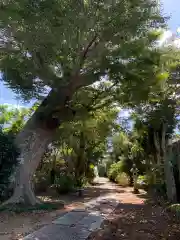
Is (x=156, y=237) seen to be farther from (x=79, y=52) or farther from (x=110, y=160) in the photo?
(x=110, y=160)

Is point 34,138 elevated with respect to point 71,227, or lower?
elevated

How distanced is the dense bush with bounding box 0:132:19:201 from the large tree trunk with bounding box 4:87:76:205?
0.60 metres

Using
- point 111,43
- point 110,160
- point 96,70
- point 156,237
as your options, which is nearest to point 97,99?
→ point 96,70

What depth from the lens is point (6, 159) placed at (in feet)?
34.7

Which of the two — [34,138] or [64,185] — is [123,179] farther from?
[34,138]

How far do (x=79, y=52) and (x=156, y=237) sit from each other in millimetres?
6796

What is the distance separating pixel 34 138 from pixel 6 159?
1810 mm

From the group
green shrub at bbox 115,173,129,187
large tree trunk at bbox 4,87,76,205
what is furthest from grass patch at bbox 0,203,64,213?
green shrub at bbox 115,173,129,187

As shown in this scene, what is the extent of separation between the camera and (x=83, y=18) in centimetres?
885

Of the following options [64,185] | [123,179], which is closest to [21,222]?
[64,185]

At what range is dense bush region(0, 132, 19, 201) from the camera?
34.1 ft

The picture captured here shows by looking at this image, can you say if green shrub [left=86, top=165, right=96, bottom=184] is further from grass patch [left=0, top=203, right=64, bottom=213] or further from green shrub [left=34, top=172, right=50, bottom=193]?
grass patch [left=0, top=203, right=64, bottom=213]

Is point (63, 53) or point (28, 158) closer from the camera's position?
point (63, 53)

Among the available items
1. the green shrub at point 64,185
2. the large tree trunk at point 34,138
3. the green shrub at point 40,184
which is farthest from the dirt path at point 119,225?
the green shrub at point 40,184
